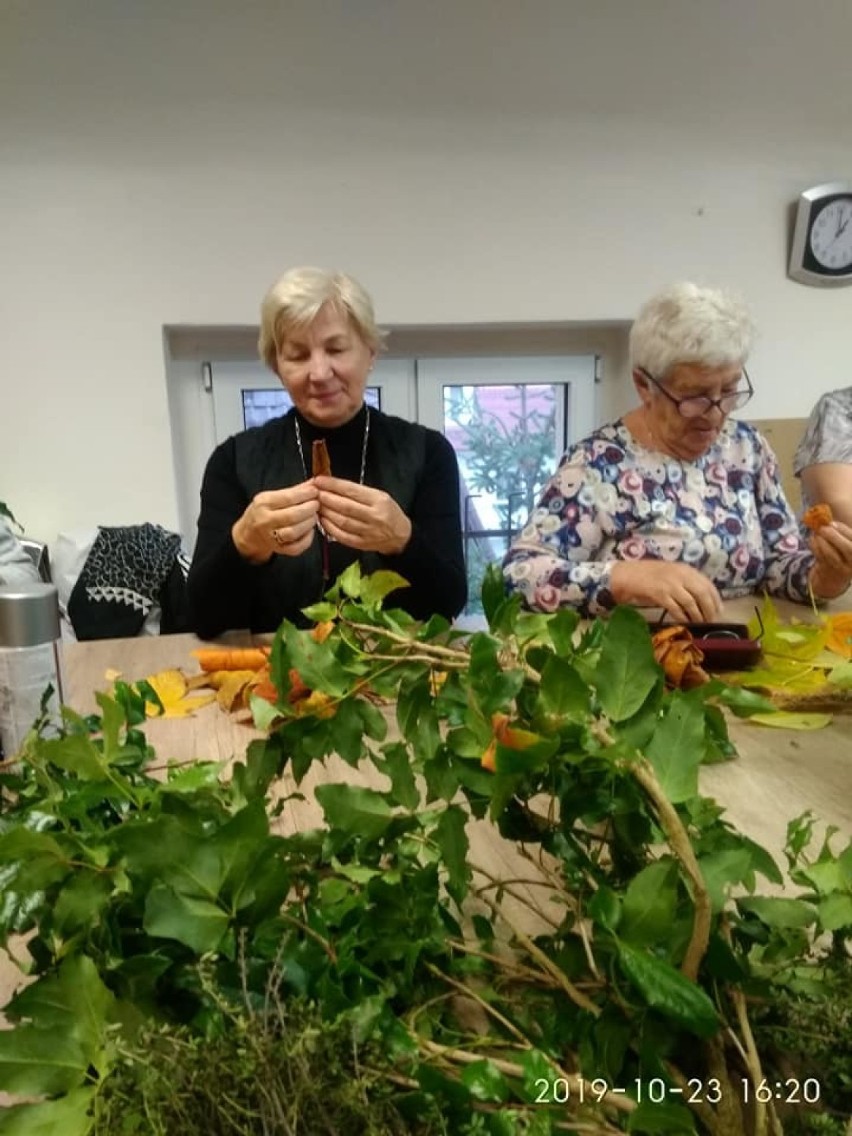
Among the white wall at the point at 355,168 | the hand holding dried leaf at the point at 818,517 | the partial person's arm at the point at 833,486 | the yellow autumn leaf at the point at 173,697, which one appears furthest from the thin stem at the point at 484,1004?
the white wall at the point at 355,168

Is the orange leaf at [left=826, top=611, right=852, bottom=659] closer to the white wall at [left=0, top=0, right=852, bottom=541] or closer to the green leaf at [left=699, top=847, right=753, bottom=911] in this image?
the green leaf at [left=699, top=847, right=753, bottom=911]

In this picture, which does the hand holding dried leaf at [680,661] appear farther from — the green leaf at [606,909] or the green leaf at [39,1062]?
the green leaf at [39,1062]

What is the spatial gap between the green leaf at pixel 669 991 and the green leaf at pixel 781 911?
11cm

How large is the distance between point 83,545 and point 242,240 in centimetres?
92

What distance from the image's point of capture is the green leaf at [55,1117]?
29 cm

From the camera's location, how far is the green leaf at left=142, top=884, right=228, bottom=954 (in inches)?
12.3

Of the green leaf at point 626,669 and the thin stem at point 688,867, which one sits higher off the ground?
the green leaf at point 626,669

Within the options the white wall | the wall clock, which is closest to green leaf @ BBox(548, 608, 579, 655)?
the white wall

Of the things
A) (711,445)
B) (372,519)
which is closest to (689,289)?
(711,445)

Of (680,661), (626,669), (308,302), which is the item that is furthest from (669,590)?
(626,669)

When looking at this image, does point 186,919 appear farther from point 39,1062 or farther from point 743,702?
point 743,702

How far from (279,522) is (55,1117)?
0.79m

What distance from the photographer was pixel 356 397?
1357 mm

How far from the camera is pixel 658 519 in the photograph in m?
1.41
